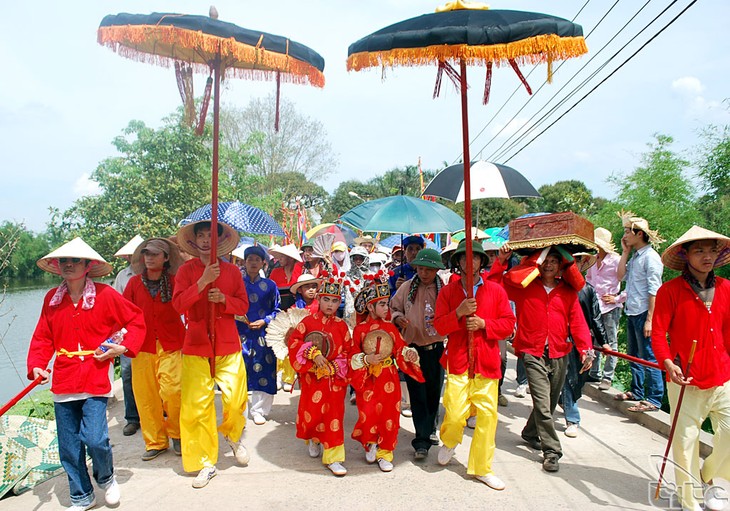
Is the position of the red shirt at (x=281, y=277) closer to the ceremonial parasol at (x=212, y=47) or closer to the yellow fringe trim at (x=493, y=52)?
the ceremonial parasol at (x=212, y=47)

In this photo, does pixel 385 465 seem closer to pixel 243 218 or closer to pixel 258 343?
pixel 258 343

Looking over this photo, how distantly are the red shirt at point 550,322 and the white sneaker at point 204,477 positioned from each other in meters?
2.84

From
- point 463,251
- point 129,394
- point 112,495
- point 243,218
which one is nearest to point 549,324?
point 463,251

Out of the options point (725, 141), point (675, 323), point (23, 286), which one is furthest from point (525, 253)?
point (23, 286)

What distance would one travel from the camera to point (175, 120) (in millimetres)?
12859

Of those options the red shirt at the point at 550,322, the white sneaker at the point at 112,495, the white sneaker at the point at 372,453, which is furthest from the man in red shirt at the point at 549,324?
the white sneaker at the point at 112,495

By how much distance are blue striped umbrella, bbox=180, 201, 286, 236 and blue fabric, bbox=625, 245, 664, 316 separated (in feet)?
14.7

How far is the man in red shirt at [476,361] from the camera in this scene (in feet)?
13.8

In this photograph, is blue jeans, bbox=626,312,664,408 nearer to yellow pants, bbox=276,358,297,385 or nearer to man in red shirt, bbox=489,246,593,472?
man in red shirt, bbox=489,246,593,472

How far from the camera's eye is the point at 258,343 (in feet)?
19.7

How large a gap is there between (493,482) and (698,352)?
1.80m

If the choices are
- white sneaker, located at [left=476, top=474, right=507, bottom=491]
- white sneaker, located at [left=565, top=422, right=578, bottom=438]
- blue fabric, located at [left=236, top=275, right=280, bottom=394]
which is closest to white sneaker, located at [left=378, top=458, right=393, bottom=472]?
white sneaker, located at [left=476, top=474, right=507, bottom=491]

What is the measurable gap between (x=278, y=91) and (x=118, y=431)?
3.99m

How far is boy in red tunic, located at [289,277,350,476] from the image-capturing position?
176 inches
